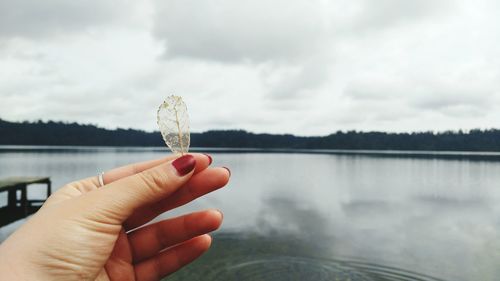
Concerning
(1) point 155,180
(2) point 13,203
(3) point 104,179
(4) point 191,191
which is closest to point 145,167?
(3) point 104,179

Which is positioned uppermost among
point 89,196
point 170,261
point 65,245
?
point 89,196

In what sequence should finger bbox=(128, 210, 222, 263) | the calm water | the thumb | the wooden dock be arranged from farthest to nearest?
the wooden dock < the calm water < finger bbox=(128, 210, 222, 263) < the thumb

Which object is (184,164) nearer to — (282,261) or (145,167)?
(145,167)

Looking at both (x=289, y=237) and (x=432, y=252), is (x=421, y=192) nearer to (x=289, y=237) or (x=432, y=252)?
(x=432, y=252)

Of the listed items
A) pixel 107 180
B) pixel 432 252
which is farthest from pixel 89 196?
pixel 432 252

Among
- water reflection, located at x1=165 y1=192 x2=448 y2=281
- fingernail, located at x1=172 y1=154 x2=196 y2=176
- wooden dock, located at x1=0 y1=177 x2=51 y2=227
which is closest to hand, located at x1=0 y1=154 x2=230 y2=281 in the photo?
fingernail, located at x1=172 y1=154 x2=196 y2=176

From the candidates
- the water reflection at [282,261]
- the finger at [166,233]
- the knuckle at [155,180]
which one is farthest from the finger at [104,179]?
the water reflection at [282,261]

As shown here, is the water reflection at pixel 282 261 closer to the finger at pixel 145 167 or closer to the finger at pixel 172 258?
the finger at pixel 172 258

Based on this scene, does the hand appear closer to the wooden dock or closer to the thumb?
the thumb
